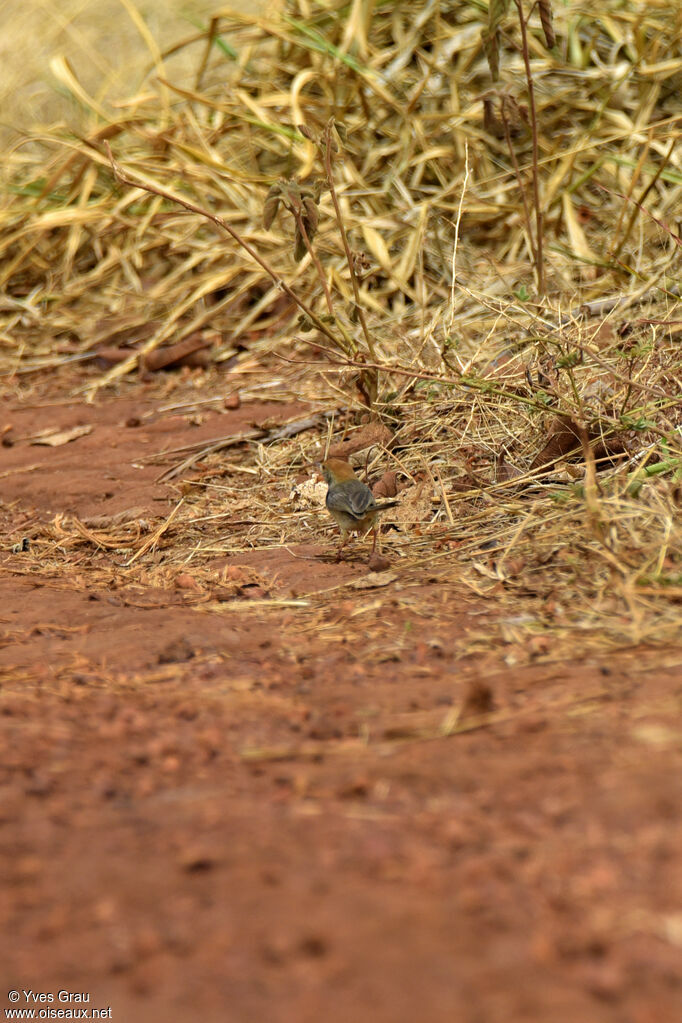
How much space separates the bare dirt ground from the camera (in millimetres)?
1309

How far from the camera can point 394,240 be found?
6.48 meters

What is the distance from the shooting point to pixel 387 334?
5738 mm

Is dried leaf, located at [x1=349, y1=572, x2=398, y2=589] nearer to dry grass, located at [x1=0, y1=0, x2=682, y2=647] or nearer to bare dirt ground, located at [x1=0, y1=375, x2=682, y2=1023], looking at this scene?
bare dirt ground, located at [x1=0, y1=375, x2=682, y2=1023]

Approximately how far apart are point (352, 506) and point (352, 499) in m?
0.03

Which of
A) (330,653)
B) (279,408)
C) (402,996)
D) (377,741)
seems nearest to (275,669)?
(330,653)

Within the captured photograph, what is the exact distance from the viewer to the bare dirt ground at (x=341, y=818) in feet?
4.29

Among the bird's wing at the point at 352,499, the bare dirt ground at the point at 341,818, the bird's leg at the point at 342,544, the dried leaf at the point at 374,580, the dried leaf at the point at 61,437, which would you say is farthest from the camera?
the dried leaf at the point at 61,437

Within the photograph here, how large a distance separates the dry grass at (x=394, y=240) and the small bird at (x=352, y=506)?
0.18 metres

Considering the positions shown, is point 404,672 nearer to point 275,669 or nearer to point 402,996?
point 275,669

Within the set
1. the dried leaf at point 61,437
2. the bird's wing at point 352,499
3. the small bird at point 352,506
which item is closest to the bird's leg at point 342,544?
the small bird at point 352,506

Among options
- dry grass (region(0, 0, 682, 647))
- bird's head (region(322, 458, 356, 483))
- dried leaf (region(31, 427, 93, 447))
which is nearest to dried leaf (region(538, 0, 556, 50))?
dry grass (region(0, 0, 682, 647))

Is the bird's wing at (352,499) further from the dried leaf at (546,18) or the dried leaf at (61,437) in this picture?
the dried leaf at (61,437)

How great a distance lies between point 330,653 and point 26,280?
19.1 feet

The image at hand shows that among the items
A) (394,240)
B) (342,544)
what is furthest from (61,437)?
(394,240)
